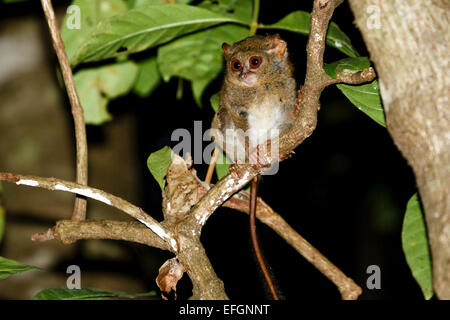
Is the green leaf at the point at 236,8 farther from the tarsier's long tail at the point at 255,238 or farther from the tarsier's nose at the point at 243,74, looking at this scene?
the tarsier's long tail at the point at 255,238

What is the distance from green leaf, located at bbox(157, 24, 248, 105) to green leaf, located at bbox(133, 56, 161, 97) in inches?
16.8

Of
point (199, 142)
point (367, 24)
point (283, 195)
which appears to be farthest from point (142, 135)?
point (367, 24)

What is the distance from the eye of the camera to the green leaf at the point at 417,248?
6.54 ft

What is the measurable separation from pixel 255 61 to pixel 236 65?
0.46 feet

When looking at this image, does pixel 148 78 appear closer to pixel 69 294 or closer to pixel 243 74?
pixel 243 74

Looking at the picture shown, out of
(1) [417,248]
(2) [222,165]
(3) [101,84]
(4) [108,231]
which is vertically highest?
(3) [101,84]

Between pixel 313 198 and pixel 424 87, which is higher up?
pixel 313 198

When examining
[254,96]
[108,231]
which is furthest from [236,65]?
[108,231]

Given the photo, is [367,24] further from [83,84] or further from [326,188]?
[326,188]

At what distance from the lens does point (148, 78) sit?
3863 millimetres

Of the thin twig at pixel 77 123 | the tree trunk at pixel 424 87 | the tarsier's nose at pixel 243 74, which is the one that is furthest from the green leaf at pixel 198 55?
the tree trunk at pixel 424 87

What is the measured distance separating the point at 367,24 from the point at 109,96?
96.6 inches

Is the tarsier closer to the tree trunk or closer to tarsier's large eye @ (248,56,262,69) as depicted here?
tarsier's large eye @ (248,56,262,69)

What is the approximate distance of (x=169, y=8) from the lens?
2.99m
